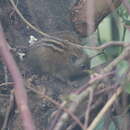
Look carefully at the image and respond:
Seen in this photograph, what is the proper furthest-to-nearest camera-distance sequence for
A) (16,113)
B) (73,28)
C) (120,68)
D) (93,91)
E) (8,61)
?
(73,28)
(16,113)
(120,68)
(93,91)
(8,61)

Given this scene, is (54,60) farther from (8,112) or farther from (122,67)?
(122,67)

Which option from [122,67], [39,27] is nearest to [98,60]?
[39,27]

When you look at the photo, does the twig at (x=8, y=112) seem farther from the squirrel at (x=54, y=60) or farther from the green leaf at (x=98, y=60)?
the green leaf at (x=98, y=60)

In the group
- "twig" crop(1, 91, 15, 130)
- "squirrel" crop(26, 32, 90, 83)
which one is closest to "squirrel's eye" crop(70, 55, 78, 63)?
"squirrel" crop(26, 32, 90, 83)

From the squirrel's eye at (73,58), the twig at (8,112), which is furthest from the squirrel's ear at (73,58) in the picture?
the twig at (8,112)

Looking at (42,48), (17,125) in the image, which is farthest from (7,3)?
(17,125)

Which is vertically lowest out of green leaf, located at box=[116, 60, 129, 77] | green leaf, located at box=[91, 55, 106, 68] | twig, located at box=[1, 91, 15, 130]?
twig, located at box=[1, 91, 15, 130]

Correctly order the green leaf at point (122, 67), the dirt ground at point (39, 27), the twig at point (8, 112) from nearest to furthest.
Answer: the green leaf at point (122, 67) → the twig at point (8, 112) → the dirt ground at point (39, 27)

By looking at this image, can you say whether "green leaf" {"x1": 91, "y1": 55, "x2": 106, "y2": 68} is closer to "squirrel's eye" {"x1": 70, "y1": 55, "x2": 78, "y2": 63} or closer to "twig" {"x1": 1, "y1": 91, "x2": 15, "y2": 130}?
"squirrel's eye" {"x1": 70, "y1": 55, "x2": 78, "y2": 63}

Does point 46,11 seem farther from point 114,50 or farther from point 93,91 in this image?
point 93,91

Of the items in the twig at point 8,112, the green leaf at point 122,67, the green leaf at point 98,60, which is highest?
the green leaf at point 122,67

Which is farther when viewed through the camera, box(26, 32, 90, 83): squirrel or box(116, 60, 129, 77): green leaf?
box(26, 32, 90, 83): squirrel
